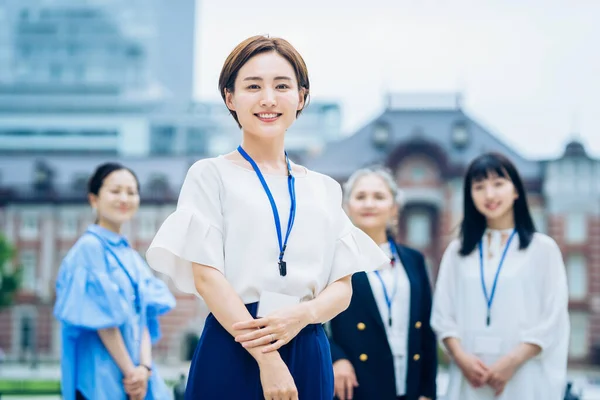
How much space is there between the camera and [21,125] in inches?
449

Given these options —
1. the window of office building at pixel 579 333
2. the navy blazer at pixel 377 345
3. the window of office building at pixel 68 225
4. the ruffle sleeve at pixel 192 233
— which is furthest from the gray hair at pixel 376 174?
the window of office building at pixel 68 225

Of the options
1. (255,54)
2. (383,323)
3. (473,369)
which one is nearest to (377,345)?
(383,323)

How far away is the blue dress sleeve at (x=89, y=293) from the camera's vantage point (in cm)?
207

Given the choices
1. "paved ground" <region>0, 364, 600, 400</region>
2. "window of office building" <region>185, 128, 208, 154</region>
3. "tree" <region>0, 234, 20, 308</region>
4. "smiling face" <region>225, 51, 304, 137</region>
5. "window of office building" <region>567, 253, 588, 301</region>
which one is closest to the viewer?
"smiling face" <region>225, 51, 304, 137</region>

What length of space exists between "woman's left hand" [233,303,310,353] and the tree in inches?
406

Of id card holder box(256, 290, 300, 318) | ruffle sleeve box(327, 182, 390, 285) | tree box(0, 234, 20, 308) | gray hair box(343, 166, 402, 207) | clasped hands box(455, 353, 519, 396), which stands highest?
gray hair box(343, 166, 402, 207)

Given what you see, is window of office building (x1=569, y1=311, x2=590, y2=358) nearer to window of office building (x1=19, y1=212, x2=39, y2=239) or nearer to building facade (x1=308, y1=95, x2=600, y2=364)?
building facade (x1=308, y1=95, x2=600, y2=364)

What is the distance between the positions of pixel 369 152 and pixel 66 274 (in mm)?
9520

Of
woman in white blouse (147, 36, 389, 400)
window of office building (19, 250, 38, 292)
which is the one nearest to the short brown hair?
woman in white blouse (147, 36, 389, 400)

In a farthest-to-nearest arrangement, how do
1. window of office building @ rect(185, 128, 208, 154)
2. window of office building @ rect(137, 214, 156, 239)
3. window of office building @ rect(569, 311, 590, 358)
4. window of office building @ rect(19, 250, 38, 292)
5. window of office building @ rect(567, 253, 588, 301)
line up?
window of office building @ rect(185, 128, 208, 154) < window of office building @ rect(137, 214, 156, 239) < window of office building @ rect(19, 250, 38, 292) < window of office building @ rect(567, 253, 588, 301) < window of office building @ rect(569, 311, 590, 358)

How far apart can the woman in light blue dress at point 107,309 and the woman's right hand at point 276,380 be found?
39.8 inches

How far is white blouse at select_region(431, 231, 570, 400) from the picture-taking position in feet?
6.77

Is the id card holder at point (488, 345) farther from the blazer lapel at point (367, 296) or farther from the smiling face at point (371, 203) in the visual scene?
the smiling face at point (371, 203)

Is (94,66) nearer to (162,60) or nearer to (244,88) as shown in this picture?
(162,60)
